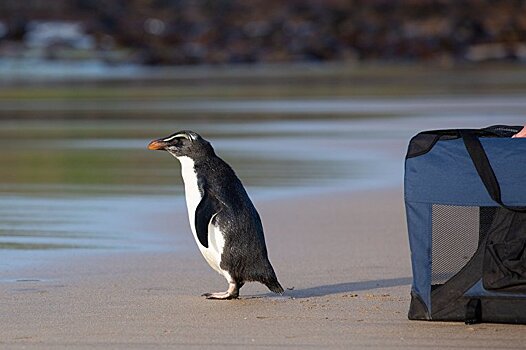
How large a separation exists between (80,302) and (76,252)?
1661 millimetres

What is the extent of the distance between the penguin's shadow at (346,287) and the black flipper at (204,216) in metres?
0.53

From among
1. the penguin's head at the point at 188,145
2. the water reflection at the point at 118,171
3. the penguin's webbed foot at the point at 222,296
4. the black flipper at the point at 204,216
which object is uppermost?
the penguin's head at the point at 188,145

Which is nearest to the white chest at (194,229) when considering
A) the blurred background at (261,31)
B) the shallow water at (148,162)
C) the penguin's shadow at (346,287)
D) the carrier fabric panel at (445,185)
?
the penguin's shadow at (346,287)

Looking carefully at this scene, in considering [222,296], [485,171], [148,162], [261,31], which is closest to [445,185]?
[485,171]

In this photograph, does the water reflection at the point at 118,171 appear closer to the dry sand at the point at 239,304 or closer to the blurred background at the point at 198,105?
the blurred background at the point at 198,105

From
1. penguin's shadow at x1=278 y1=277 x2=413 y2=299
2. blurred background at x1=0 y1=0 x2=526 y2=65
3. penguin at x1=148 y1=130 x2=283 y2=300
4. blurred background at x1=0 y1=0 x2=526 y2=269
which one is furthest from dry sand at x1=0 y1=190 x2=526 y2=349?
blurred background at x1=0 y1=0 x2=526 y2=65

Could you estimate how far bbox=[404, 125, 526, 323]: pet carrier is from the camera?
242 inches

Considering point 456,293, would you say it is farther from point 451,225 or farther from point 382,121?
point 382,121

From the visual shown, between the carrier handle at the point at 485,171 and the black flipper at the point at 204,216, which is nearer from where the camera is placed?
the carrier handle at the point at 485,171

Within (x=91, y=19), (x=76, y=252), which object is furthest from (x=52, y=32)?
(x=76, y=252)

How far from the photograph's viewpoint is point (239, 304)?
272 inches

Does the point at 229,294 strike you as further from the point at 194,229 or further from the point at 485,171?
the point at 485,171

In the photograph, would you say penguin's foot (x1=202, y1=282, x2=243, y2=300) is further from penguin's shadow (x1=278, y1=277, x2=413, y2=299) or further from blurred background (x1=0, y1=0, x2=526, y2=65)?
blurred background (x1=0, y1=0, x2=526, y2=65)

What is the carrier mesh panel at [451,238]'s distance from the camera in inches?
247
